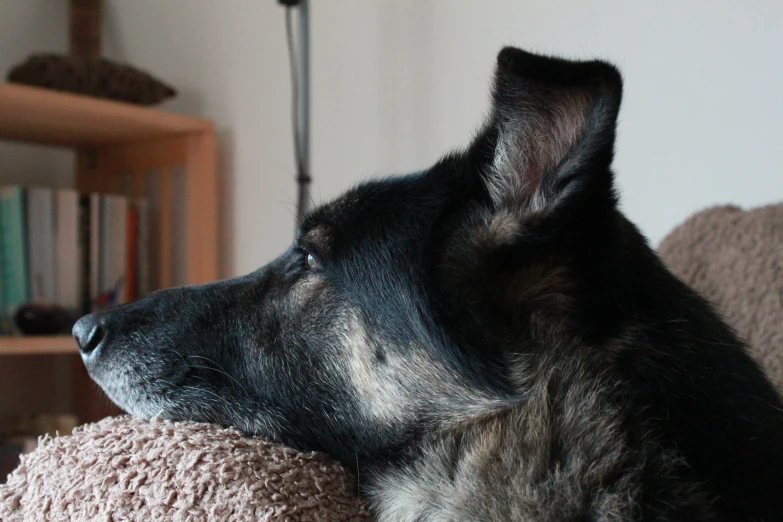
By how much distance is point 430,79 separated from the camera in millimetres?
2180

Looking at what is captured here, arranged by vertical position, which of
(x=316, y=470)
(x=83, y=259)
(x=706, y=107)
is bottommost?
(x=83, y=259)

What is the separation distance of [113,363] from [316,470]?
0.36 meters

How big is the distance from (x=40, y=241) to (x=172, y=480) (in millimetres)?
1846

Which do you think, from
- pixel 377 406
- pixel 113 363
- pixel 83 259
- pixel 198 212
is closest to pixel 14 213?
pixel 83 259

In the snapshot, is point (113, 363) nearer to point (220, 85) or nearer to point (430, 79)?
point (430, 79)

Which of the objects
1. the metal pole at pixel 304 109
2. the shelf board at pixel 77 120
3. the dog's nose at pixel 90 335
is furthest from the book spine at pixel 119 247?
the dog's nose at pixel 90 335

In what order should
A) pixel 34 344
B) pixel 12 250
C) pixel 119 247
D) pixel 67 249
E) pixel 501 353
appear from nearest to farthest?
pixel 501 353
pixel 34 344
pixel 12 250
pixel 67 249
pixel 119 247

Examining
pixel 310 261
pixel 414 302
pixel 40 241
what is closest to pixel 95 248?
pixel 40 241

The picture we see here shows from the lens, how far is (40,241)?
90.1 inches

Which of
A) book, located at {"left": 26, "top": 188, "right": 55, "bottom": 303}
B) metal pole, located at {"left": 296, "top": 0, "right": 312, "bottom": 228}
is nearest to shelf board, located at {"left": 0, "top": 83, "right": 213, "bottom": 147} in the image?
book, located at {"left": 26, "top": 188, "right": 55, "bottom": 303}

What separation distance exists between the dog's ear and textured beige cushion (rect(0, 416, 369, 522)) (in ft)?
1.28

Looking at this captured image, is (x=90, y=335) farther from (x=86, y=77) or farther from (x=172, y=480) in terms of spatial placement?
(x=86, y=77)

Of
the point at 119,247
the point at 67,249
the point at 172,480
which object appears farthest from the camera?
the point at 119,247

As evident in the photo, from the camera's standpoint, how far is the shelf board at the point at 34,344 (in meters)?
2.07
